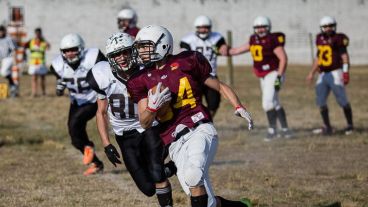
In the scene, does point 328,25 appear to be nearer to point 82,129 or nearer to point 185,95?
point 82,129

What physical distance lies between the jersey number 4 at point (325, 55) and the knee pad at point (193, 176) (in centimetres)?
698

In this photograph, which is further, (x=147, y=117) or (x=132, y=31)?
(x=132, y=31)

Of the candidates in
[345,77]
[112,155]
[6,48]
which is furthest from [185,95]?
[6,48]

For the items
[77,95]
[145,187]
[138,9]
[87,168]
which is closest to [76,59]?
[77,95]

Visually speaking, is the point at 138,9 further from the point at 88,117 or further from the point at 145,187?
the point at 145,187

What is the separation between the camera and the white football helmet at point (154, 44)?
18.0 feet

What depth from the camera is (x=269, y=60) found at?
37.1ft

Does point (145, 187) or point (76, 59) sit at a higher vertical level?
point (76, 59)

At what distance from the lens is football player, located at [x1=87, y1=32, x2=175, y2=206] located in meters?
6.14

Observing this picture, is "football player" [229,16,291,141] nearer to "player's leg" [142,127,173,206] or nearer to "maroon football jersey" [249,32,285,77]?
"maroon football jersey" [249,32,285,77]

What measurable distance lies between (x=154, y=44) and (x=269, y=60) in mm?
6006

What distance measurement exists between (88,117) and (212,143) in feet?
11.6

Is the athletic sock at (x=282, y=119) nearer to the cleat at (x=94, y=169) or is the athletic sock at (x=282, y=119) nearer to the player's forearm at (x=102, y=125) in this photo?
the cleat at (x=94, y=169)

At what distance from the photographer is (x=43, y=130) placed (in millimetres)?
12852
